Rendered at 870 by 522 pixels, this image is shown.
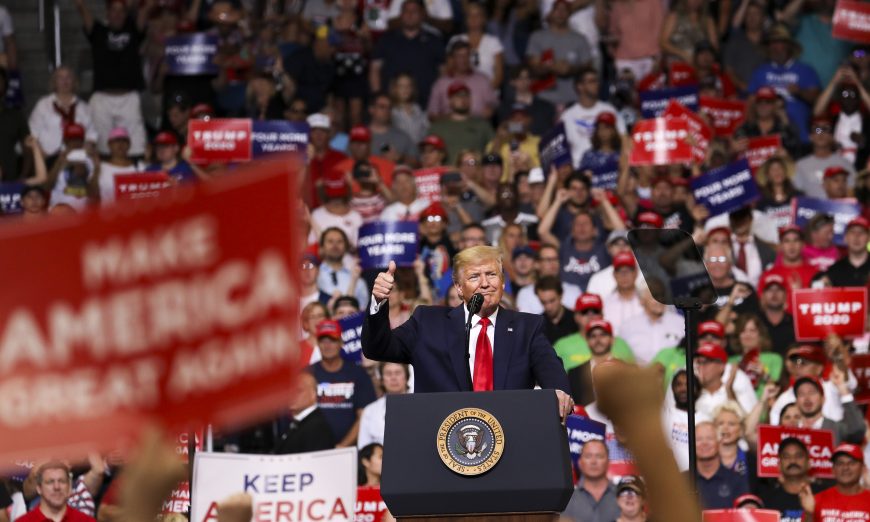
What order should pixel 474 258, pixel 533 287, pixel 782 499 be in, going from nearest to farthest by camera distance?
pixel 474 258 → pixel 782 499 → pixel 533 287

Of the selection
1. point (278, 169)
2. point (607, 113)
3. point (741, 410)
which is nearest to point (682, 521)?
point (278, 169)

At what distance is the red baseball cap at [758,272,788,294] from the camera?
1034 centimetres

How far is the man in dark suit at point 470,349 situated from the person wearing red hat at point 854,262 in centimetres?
617

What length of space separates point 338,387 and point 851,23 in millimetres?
6210

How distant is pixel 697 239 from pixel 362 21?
16.9 ft

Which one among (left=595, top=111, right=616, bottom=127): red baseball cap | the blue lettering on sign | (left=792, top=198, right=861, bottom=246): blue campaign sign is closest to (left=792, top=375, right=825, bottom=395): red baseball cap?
(left=792, top=198, right=861, bottom=246): blue campaign sign

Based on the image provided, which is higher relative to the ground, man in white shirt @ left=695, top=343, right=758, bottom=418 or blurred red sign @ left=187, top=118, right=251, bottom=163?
blurred red sign @ left=187, top=118, right=251, bottom=163

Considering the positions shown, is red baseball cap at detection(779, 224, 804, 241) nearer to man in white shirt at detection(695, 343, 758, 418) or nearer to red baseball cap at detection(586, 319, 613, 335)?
man in white shirt at detection(695, 343, 758, 418)

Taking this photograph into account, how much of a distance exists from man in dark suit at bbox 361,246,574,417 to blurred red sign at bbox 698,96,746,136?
28.8ft

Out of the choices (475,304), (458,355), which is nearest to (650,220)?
(458,355)

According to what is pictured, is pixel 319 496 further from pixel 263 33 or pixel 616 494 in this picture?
pixel 263 33

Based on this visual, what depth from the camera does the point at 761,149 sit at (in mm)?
12766

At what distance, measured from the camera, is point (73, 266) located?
133 cm

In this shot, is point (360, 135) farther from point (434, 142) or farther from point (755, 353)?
point (755, 353)
